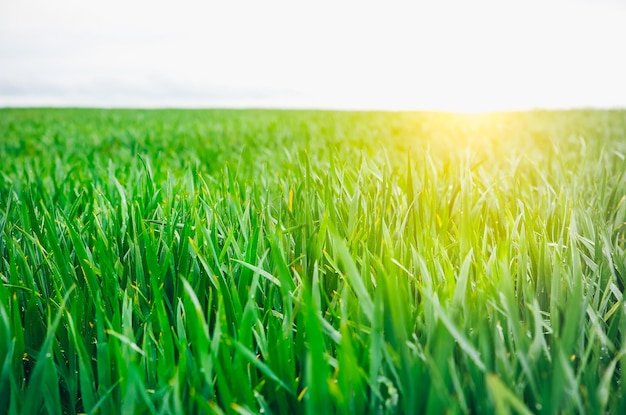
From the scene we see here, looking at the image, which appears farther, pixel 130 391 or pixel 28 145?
pixel 28 145

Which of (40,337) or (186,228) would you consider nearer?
(40,337)

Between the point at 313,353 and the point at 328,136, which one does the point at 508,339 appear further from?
the point at 328,136

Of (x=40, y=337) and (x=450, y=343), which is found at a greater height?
(x=450, y=343)

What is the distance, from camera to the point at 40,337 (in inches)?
42.1

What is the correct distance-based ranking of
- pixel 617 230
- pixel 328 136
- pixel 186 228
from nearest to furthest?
pixel 186 228 < pixel 617 230 < pixel 328 136

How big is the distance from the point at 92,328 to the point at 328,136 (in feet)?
16.4

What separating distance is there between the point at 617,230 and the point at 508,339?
94 cm

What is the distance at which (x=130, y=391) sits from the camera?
2.24 feet

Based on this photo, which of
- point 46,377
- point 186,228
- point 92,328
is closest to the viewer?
point 46,377

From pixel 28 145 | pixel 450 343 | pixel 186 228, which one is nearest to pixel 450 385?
pixel 450 343

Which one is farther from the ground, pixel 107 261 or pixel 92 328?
pixel 107 261

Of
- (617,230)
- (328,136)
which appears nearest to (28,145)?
(328,136)

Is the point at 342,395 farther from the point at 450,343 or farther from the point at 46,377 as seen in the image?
the point at 46,377

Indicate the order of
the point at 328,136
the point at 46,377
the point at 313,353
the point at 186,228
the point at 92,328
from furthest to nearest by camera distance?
the point at 328,136 < the point at 186,228 < the point at 92,328 < the point at 46,377 < the point at 313,353
